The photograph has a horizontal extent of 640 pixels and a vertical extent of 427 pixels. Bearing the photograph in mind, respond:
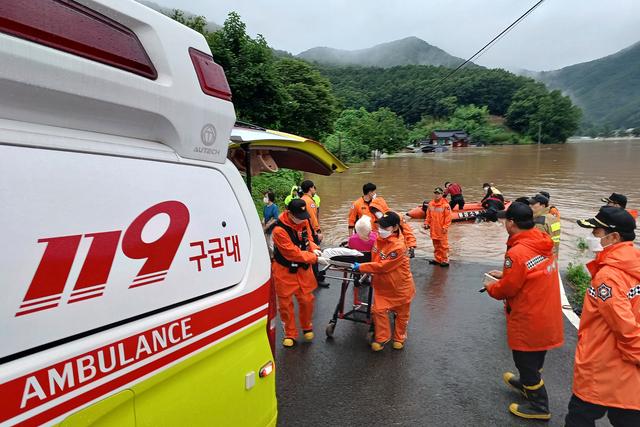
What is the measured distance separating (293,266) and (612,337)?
2.78m

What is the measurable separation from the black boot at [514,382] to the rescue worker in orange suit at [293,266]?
2.03m

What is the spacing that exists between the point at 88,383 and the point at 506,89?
122473 mm

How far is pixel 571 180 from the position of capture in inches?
1038

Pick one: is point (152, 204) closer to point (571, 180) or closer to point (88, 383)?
point (88, 383)

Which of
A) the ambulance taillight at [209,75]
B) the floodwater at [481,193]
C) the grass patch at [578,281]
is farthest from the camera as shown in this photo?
the floodwater at [481,193]

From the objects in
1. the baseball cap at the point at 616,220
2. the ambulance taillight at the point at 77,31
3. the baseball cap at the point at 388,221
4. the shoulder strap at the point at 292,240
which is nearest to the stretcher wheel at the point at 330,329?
the shoulder strap at the point at 292,240

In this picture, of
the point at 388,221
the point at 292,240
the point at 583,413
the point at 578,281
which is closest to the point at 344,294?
the point at 292,240

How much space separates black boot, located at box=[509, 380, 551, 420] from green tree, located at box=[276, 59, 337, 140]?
19.2m

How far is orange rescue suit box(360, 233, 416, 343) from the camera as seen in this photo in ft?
13.5

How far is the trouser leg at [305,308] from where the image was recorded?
441 centimetres

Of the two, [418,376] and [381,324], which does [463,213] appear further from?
[418,376]

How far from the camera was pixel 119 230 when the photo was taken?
1.33 meters

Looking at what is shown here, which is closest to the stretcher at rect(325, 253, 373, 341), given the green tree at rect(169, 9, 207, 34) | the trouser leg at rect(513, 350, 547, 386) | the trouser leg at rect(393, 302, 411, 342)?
the trouser leg at rect(393, 302, 411, 342)

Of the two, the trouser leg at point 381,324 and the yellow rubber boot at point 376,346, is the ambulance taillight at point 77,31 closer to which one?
the trouser leg at point 381,324
